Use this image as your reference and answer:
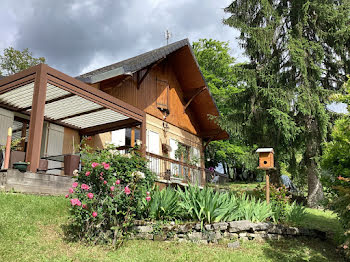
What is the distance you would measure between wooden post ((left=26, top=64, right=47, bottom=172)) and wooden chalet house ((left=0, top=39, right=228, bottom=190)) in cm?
2

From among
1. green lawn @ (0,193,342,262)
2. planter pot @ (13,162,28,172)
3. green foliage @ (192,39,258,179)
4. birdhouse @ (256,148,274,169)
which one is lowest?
green lawn @ (0,193,342,262)

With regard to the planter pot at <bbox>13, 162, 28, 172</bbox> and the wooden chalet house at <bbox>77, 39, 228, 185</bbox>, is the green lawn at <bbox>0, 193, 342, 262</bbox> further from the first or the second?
the wooden chalet house at <bbox>77, 39, 228, 185</bbox>

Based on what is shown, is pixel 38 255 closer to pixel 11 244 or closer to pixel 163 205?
pixel 11 244

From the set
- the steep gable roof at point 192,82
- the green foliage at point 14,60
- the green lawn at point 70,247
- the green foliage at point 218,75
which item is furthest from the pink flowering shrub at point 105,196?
the green foliage at point 14,60

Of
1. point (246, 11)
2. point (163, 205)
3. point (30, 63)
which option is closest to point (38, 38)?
point (30, 63)

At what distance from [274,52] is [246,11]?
211 centimetres

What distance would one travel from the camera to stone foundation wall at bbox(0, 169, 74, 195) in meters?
6.89

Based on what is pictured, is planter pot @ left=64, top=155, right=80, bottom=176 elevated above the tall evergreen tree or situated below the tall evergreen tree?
below

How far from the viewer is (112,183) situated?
5.77 meters

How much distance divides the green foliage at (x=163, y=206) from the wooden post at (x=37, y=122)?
271 centimetres

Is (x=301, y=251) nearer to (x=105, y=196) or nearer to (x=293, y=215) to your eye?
(x=293, y=215)

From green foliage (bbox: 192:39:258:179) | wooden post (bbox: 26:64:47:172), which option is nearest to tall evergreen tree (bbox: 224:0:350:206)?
wooden post (bbox: 26:64:47:172)

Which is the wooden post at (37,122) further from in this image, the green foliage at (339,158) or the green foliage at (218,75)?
the green foliage at (218,75)

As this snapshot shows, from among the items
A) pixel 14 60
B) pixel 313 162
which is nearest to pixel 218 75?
pixel 313 162
